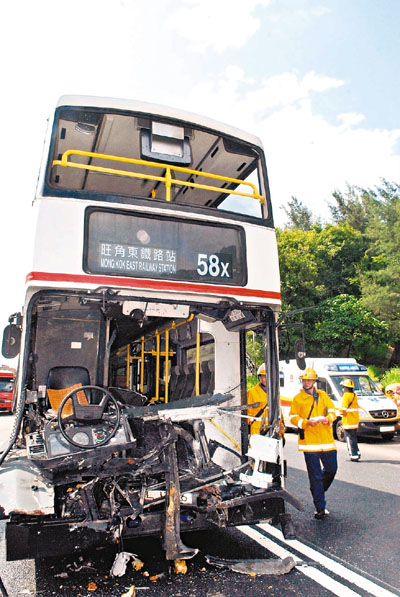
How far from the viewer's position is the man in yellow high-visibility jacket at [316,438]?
607cm

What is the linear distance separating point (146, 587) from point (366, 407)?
11.4 m

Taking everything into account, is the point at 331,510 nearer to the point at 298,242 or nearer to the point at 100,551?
the point at 100,551

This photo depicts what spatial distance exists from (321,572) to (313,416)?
2.18 meters

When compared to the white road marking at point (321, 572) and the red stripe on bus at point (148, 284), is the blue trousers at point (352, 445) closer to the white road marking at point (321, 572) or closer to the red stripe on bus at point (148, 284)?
the white road marking at point (321, 572)

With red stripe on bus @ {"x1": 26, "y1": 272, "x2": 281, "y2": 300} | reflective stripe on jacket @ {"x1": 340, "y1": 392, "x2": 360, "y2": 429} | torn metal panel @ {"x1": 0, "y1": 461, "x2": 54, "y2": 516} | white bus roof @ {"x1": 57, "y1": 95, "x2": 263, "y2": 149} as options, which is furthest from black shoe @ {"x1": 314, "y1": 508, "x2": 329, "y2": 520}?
reflective stripe on jacket @ {"x1": 340, "y1": 392, "x2": 360, "y2": 429}

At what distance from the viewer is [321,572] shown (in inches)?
169

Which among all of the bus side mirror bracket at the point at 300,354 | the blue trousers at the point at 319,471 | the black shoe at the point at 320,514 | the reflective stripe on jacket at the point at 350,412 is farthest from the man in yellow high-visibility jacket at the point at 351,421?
the bus side mirror bracket at the point at 300,354

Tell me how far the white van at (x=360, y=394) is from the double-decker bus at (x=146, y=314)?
9.28 metres

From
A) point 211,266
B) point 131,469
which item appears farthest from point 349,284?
point 131,469

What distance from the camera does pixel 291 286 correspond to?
31109 mm

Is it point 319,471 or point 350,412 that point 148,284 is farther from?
point 350,412

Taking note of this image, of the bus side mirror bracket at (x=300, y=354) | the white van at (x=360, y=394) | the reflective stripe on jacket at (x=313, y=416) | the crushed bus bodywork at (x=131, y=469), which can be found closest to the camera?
the crushed bus bodywork at (x=131, y=469)

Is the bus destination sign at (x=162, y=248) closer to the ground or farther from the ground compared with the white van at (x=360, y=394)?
farther from the ground

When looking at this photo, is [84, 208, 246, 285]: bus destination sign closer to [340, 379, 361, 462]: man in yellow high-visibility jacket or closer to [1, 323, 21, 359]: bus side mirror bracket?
[1, 323, 21, 359]: bus side mirror bracket
